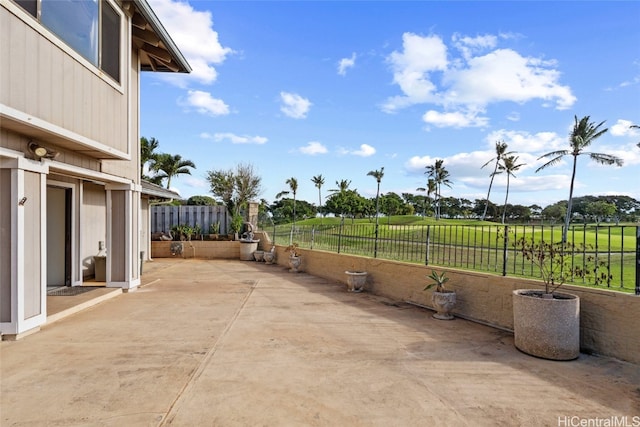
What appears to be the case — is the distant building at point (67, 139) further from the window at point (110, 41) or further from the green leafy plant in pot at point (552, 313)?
the green leafy plant in pot at point (552, 313)

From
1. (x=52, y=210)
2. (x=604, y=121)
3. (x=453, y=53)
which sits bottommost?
(x=52, y=210)

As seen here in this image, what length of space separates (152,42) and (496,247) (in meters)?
8.41

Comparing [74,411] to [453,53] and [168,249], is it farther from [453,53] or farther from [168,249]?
[168,249]

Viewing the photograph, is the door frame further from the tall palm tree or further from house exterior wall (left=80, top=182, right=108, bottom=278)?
the tall palm tree

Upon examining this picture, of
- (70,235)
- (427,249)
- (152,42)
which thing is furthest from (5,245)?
(427,249)

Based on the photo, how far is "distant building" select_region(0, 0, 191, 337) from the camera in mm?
4574

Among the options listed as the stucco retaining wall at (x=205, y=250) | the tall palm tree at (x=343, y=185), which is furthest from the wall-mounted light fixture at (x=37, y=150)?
the tall palm tree at (x=343, y=185)

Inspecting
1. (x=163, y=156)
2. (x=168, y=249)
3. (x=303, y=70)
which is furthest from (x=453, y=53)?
(x=163, y=156)

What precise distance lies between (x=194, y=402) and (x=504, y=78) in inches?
348

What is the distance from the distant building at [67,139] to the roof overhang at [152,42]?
0.08ft

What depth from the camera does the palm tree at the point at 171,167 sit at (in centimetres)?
3022

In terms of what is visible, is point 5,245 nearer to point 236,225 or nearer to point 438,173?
point 236,225

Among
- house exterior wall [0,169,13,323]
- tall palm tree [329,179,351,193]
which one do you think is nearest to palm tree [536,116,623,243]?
house exterior wall [0,169,13,323]

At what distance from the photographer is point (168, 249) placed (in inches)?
604
